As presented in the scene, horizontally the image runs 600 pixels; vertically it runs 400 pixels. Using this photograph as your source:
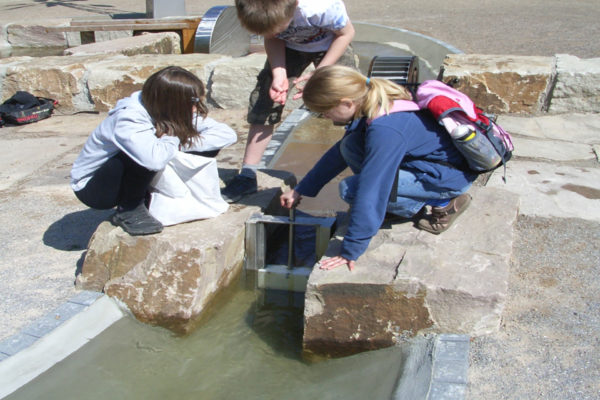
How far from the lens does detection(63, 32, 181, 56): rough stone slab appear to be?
6.44 m

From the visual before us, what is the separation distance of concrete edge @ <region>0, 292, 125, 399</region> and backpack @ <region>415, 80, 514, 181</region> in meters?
1.55

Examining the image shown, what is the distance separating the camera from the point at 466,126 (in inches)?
92.3

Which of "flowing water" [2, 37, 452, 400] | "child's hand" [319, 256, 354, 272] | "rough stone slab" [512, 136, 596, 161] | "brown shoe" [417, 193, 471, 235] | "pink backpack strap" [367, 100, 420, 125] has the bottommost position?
"flowing water" [2, 37, 452, 400]

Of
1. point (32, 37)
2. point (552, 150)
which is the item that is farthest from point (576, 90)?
point (32, 37)

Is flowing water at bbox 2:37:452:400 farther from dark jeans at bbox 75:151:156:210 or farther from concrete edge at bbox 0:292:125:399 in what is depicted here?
dark jeans at bbox 75:151:156:210

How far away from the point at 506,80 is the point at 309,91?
310cm

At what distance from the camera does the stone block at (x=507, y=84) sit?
4.90 m

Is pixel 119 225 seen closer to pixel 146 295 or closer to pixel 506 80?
pixel 146 295

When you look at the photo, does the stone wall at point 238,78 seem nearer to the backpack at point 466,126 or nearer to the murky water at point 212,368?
the backpack at point 466,126

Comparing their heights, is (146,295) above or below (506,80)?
below

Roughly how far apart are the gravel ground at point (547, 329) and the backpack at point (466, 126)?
566 mm

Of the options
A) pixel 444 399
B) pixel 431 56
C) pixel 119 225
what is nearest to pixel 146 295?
pixel 119 225

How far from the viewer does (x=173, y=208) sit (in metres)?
2.70

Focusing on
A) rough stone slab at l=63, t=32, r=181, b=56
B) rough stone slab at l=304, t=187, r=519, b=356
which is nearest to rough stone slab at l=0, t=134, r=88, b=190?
rough stone slab at l=63, t=32, r=181, b=56
